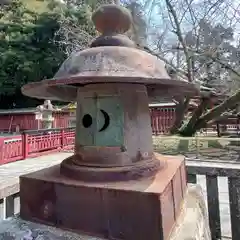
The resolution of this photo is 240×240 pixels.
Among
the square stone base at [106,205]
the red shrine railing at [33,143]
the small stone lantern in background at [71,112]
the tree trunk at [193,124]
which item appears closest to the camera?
the square stone base at [106,205]

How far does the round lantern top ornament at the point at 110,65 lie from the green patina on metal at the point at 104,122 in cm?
14

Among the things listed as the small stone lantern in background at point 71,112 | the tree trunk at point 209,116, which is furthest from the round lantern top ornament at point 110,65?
the small stone lantern in background at point 71,112

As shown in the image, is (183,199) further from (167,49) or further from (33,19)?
(33,19)

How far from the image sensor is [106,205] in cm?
155

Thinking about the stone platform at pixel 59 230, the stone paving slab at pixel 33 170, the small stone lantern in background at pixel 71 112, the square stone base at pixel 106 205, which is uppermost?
the small stone lantern in background at pixel 71 112

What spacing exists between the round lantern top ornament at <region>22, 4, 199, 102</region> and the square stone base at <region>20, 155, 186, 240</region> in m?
0.61

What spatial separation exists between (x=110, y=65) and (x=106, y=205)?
0.85m

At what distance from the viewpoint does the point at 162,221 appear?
1.45m

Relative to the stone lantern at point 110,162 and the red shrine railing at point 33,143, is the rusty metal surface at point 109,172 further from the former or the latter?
the red shrine railing at point 33,143

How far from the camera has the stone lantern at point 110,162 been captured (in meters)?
1.50

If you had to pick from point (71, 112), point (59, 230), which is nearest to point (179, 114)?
point (71, 112)

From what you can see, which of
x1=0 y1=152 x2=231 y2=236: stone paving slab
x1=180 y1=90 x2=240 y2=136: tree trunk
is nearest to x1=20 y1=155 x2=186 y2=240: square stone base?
x1=0 y1=152 x2=231 y2=236: stone paving slab

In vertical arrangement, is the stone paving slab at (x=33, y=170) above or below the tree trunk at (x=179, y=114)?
below

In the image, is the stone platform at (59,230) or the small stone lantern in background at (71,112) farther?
the small stone lantern in background at (71,112)
